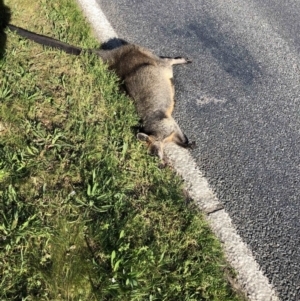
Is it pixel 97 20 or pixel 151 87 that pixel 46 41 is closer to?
pixel 97 20

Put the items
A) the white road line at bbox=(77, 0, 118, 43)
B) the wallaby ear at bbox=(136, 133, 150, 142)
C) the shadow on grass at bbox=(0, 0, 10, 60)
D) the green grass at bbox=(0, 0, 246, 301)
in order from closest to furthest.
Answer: the green grass at bbox=(0, 0, 246, 301)
the wallaby ear at bbox=(136, 133, 150, 142)
the shadow on grass at bbox=(0, 0, 10, 60)
the white road line at bbox=(77, 0, 118, 43)

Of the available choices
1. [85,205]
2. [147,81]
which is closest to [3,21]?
[147,81]

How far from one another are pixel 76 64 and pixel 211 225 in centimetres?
229

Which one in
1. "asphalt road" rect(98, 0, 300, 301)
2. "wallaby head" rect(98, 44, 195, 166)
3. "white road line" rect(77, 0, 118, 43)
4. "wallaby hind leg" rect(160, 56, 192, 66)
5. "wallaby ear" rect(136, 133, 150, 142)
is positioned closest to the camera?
"asphalt road" rect(98, 0, 300, 301)

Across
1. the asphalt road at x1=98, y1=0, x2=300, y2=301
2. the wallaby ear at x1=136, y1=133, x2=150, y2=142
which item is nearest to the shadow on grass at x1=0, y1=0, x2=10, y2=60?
the asphalt road at x1=98, y1=0, x2=300, y2=301

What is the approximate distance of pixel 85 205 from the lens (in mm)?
3381

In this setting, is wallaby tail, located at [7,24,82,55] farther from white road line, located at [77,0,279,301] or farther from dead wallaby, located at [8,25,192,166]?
white road line, located at [77,0,279,301]

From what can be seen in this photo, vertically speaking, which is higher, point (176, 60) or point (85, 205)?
point (176, 60)

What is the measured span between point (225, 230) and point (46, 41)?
2775mm

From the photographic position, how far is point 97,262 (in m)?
3.11

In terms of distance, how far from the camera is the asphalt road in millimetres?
3744

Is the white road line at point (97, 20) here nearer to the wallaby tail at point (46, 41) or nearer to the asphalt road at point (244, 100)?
the asphalt road at point (244, 100)

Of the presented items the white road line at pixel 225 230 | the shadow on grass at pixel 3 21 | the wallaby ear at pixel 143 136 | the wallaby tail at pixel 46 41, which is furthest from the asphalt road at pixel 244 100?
the shadow on grass at pixel 3 21

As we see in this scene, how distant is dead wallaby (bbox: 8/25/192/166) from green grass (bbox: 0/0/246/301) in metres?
0.20
